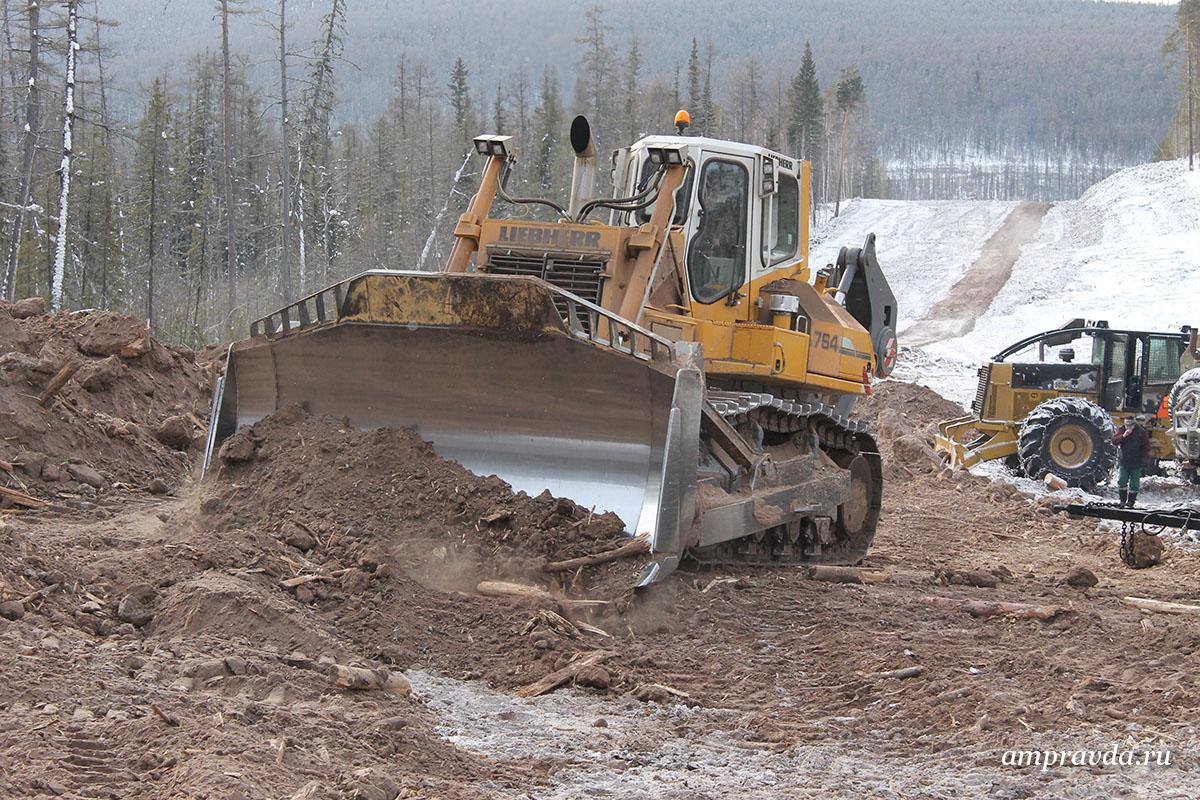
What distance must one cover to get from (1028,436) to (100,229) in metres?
32.6

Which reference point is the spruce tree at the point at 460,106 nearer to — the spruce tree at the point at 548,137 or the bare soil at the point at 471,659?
the spruce tree at the point at 548,137

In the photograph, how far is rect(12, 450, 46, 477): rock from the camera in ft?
32.8

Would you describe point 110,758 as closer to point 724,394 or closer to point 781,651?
point 781,651

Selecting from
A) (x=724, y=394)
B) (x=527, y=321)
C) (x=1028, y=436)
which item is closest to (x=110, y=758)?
(x=527, y=321)

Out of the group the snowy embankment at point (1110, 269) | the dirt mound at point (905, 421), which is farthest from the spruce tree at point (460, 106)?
the dirt mound at point (905, 421)

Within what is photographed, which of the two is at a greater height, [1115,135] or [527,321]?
[1115,135]

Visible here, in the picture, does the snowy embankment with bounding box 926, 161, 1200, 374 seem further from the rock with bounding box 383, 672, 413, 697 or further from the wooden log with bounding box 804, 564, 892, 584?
the rock with bounding box 383, 672, 413, 697

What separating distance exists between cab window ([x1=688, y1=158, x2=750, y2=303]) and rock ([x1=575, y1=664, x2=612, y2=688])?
12.2 feet

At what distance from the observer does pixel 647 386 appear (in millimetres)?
7660

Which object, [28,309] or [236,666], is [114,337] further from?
[236,666]

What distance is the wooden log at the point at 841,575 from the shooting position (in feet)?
29.2

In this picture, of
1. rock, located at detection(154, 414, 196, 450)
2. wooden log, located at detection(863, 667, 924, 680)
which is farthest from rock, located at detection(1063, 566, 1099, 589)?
rock, located at detection(154, 414, 196, 450)

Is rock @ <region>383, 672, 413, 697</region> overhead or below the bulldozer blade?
below

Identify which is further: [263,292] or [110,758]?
[263,292]
